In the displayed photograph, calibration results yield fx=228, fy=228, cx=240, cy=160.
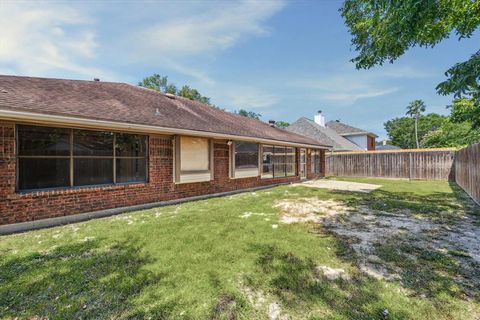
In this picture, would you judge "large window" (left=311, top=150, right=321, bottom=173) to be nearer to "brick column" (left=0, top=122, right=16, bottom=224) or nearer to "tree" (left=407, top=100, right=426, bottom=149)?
"brick column" (left=0, top=122, right=16, bottom=224)

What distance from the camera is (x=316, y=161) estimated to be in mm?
18031

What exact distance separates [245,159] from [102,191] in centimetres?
614

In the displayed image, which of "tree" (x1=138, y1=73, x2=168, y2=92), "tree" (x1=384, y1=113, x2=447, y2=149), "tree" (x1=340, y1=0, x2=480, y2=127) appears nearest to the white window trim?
"tree" (x1=340, y1=0, x2=480, y2=127)

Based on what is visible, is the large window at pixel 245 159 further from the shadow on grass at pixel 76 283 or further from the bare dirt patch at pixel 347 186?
the shadow on grass at pixel 76 283

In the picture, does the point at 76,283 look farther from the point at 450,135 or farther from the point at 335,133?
the point at 450,135

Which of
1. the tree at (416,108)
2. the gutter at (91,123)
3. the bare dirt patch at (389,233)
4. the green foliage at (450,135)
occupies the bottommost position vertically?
the bare dirt patch at (389,233)

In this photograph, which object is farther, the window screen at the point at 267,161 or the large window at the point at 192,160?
the window screen at the point at 267,161

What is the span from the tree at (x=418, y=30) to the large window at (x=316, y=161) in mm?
10781

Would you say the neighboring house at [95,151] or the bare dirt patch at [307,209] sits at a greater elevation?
the neighboring house at [95,151]

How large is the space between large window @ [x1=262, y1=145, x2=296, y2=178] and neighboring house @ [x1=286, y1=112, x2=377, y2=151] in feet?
35.3

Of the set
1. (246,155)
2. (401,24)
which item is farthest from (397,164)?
(401,24)

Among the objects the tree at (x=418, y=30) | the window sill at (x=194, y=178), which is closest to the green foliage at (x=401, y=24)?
the tree at (x=418, y=30)

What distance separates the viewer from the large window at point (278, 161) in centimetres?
1225

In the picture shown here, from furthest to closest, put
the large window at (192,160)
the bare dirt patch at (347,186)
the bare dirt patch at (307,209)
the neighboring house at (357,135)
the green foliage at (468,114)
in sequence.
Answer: the neighboring house at (357,135), the bare dirt patch at (347,186), the large window at (192,160), the green foliage at (468,114), the bare dirt patch at (307,209)
